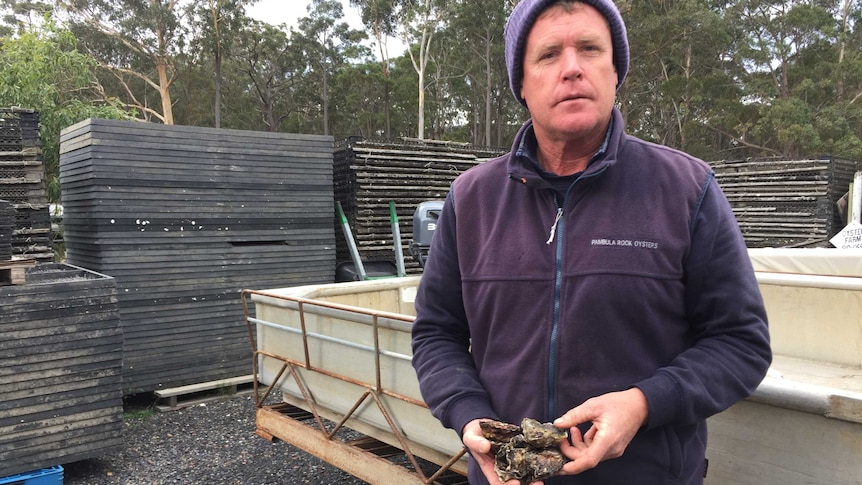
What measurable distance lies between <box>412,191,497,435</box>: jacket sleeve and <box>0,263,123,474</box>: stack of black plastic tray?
395 cm

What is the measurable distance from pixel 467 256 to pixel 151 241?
5.61 metres

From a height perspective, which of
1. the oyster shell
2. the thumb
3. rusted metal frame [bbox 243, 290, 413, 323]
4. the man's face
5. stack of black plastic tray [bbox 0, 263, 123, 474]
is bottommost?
stack of black plastic tray [bbox 0, 263, 123, 474]

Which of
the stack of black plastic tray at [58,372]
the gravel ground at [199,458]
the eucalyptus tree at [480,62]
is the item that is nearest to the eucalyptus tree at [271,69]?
→ the eucalyptus tree at [480,62]

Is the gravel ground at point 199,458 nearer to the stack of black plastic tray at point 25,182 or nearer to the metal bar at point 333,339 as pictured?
the metal bar at point 333,339

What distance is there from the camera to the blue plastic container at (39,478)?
4.46 metres

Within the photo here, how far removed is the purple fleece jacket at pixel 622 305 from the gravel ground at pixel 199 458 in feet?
10.9

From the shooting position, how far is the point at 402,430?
3191 millimetres

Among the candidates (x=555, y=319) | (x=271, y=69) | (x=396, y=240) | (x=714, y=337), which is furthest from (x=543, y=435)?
(x=271, y=69)

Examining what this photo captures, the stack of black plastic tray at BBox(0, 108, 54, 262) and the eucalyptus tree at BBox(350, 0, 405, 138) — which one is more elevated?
the eucalyptus tree at BBox(350, 0, 405, 138)

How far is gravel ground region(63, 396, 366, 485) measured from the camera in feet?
15.9

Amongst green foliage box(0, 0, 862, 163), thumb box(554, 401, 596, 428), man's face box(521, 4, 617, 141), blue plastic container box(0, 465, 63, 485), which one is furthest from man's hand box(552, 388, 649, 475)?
green foliage box(0, 0, 862, 163)

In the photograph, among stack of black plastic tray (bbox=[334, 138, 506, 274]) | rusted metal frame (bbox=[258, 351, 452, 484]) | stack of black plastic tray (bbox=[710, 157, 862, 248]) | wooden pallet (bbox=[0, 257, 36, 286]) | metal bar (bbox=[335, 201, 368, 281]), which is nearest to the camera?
rusted metal frame (bbox=[258, 351, 452, 484])

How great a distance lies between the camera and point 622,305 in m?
Result: 1.36

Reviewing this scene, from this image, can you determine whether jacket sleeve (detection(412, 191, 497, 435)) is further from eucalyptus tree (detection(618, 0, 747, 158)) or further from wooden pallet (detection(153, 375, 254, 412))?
eucalyptus tree (detection(618, 0, 747, 158))
